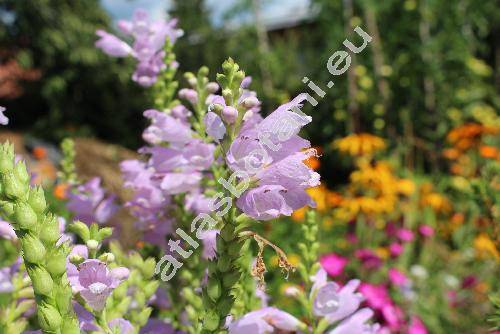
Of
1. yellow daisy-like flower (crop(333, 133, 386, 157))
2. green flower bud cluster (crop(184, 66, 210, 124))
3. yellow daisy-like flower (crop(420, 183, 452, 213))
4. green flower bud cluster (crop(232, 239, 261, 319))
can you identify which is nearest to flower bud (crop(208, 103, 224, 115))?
green flower bud cluster (crop(232, 239, 261, 319))

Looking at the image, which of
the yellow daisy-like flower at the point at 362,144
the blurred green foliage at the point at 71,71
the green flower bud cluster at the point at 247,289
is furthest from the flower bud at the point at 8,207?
the blurred green foliage at the point at 71,71

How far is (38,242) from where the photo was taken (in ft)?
2.40

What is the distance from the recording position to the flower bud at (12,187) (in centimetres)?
→ 72

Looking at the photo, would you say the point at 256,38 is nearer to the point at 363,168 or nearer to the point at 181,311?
the point at 363,168

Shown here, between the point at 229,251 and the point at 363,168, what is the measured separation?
4642 millimetres

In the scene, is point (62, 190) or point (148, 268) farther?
point (62, 190)

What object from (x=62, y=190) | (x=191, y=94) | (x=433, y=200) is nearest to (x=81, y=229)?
(x=191, y=94)

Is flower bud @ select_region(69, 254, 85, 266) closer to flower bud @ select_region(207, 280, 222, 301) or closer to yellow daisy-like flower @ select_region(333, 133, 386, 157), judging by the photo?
flower bud @ select_region(207, 280, 222, 301)

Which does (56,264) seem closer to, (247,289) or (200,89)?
(247,289)

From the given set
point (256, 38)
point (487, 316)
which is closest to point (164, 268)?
point (487, 316)

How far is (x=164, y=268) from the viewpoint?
1.22 metres

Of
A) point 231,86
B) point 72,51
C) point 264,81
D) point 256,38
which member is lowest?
point 231,86

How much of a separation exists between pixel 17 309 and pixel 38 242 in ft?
1.62

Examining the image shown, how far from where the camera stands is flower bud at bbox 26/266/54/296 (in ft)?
2.39
